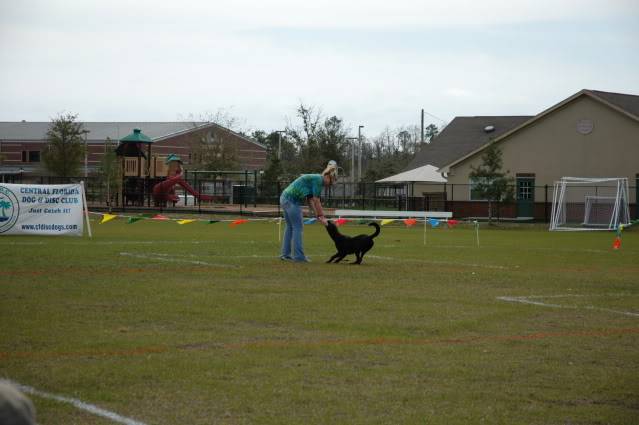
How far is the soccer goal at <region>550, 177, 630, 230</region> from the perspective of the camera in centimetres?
4409

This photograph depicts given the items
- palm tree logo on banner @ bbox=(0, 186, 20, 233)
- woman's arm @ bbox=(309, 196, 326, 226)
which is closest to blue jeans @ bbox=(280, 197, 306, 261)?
woman's arm @ bbox=(309, 196, 326, 226)

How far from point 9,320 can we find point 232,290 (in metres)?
4.03

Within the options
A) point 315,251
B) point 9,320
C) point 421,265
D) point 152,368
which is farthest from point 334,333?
point 315,251

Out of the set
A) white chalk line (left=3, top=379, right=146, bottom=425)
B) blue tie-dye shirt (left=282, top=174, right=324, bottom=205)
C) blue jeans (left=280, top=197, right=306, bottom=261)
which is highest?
blue tie-dye shirt (left=282, top=174, right=324, bottom=205)

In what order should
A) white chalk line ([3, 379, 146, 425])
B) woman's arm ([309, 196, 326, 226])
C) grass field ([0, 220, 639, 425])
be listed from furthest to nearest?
woman's arm ([309, 196, 326, 226]), grass field ([0, 220, 639, 425]), white chalk line ([3, 379, 146, 425])

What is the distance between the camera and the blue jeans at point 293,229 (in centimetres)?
1823

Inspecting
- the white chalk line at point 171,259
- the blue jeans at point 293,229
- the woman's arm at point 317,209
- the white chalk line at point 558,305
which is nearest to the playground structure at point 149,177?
the white chalk line at point 171,259

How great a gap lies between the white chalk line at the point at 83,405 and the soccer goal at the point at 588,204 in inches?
1506

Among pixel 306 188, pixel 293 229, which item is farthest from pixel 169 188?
pixel 306 188

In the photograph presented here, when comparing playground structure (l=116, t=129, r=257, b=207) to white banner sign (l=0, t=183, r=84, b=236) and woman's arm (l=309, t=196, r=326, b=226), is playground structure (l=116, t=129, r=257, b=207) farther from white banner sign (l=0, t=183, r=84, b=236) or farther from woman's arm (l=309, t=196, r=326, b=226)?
woman's arm (l=309, t=196, r=326, b=226)

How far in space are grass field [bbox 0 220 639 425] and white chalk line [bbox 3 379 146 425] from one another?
0.16ft

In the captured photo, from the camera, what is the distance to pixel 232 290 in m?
13.8

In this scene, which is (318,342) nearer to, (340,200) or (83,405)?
(83,405)

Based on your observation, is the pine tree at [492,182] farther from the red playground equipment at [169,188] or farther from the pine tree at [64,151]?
the pine tree at [64,151]
